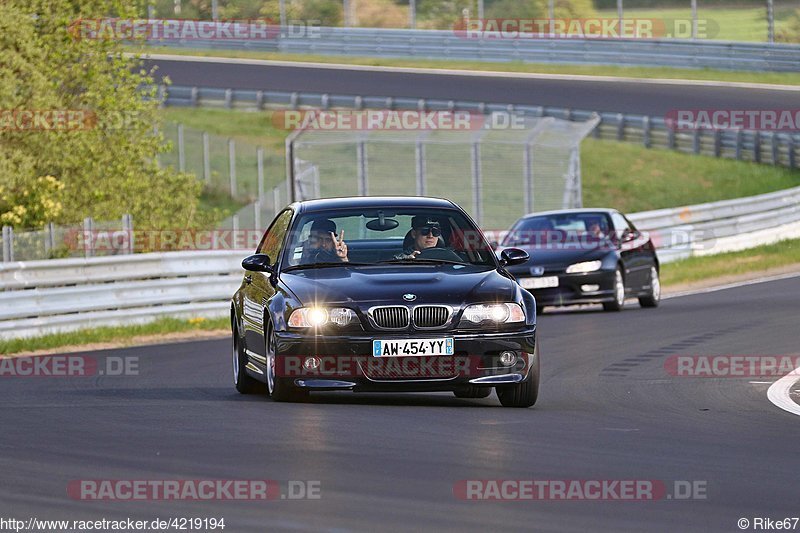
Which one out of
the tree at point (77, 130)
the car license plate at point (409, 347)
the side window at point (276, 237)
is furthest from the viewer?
the tree at point (77, 130)

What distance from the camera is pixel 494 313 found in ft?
37.2

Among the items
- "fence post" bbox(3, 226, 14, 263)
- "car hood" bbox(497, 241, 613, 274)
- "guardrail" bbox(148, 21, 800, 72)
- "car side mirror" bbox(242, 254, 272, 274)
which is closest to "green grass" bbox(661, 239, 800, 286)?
"car hood" bbox(497, 241, 613, 274)

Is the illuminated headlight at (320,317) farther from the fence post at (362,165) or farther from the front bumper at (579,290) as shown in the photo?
the fence post at (362,165)

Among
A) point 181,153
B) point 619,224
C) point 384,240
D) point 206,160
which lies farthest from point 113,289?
point 181,153

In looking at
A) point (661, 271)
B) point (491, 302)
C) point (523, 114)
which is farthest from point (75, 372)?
point (523, 114)

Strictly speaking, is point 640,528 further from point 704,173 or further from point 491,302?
point 704,173

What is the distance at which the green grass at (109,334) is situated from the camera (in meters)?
19.5

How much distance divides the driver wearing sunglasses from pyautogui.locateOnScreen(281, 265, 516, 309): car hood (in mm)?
283

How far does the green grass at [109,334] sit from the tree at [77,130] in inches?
227

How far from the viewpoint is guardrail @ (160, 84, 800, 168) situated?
45000 mm

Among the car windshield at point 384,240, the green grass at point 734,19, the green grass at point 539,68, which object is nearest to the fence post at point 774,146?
the green grass at point 539,68

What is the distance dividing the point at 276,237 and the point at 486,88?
3825 cm

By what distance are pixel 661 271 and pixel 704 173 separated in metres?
14.7

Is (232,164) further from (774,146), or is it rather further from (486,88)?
(774,146)
